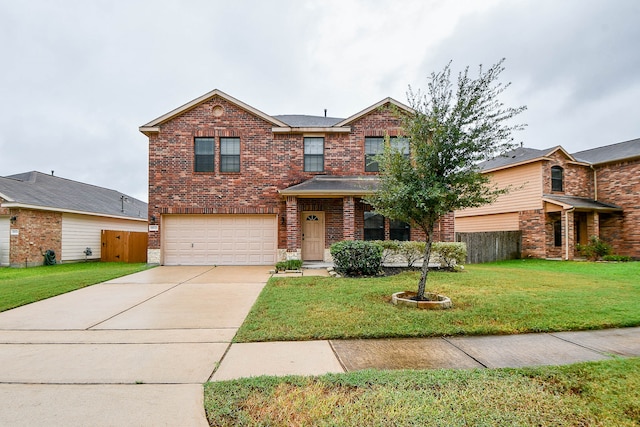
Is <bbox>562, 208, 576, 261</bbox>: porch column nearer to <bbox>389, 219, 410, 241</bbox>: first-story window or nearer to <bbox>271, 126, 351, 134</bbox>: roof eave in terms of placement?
<bbox>389, 219, 410, 241</bbox>: first-story window

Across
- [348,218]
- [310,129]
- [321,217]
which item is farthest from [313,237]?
[310,129]

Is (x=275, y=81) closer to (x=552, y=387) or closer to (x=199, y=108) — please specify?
(x=199, y=108)

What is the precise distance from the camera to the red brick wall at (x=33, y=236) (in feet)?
43.1

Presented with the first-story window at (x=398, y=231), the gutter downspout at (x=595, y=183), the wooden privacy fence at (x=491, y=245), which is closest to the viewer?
the first-story window at (x=398, y=231)

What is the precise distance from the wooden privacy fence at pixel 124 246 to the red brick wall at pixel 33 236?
7.31 ft

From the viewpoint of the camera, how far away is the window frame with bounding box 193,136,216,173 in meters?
12.9

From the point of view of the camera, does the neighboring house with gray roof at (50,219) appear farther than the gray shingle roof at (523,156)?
No

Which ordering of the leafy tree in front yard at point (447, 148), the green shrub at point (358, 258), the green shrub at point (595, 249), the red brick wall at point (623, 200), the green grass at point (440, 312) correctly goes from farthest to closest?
1. the red brick wall at point (623, 200)
2. the green shrub at point (595, 249)
3. the green shrub at point (358, 258)
4. the leafy tree in front yard at point (447, 148)
5. the green grass at point (440, 312)

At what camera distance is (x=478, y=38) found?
52.2 feet

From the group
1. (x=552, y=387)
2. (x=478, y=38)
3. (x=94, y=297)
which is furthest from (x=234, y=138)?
(x=478, y=38)

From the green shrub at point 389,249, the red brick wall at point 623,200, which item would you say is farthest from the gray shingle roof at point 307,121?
the red brick wall at point 623,200

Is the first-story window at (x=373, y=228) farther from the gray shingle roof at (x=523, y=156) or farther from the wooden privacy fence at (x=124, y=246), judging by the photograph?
the wooden privacy fence at (x=124, y=246)

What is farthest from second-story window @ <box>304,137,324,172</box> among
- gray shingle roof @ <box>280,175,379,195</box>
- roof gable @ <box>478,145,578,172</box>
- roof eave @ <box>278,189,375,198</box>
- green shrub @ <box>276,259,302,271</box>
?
roof gable @ <box>478,145,578,172</box>

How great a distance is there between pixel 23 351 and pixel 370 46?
1655cm
